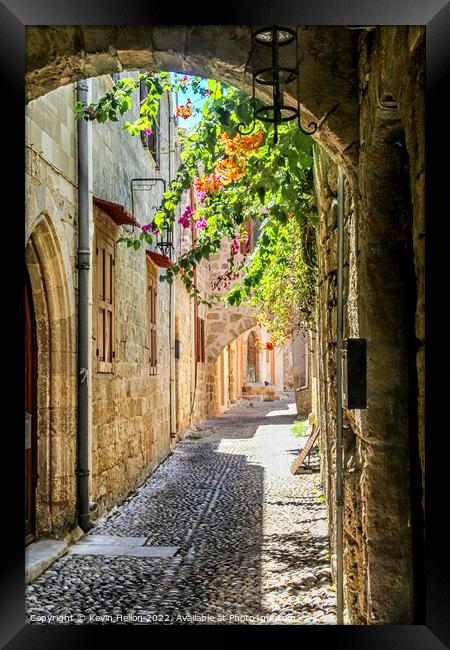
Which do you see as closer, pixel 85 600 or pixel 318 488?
pixel 85 600

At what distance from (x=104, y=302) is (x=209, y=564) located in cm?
259

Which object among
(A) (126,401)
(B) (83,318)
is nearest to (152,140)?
(A) (126,401)

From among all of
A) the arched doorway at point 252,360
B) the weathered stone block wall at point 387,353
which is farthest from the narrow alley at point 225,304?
the arched doorway at point 252,360

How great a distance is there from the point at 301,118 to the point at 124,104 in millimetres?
1656

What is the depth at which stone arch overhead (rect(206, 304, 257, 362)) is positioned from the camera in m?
17.6

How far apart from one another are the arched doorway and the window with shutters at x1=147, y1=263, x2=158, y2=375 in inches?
934

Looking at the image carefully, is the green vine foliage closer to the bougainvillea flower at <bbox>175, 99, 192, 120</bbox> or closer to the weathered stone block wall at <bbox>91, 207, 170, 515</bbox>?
the bougainvillea flower at <bbox>175, 99, 192, 120</bbox>

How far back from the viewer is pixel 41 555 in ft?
15.7

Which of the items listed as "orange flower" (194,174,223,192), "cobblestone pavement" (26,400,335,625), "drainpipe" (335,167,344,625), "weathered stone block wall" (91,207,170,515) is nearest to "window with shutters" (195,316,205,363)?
"weathered stone block wall" (91,207,170,515)

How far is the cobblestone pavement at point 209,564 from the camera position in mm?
3932
